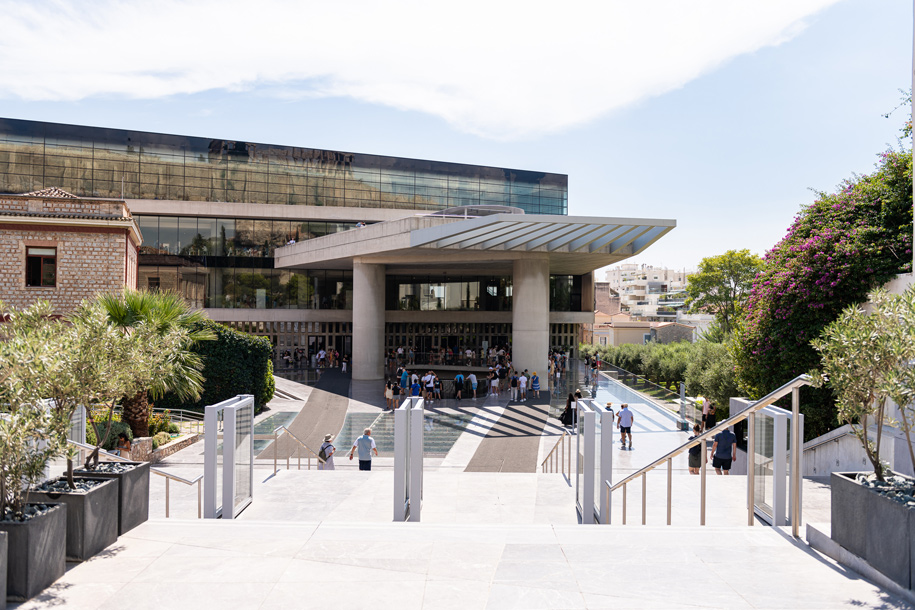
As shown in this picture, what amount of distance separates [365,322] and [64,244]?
1453 cm

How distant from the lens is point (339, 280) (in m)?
42.2

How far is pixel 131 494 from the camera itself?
5.66 meters

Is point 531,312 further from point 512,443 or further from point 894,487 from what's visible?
point 894,487

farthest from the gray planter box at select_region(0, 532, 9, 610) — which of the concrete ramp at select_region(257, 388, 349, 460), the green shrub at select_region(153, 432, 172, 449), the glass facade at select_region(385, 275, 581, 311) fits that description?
the glass facade at select_region(385, 275, 581, 311)

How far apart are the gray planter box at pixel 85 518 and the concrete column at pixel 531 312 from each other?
81.1 ft

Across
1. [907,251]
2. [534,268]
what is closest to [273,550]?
[907,251]

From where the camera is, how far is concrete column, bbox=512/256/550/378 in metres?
29.4

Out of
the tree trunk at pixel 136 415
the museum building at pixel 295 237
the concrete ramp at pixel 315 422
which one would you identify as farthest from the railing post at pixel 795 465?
the museum building at pixel 295 237

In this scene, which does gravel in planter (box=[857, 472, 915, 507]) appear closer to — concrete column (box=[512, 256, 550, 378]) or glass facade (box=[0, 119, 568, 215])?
concrete column (box=[512, 256, 550, 378])

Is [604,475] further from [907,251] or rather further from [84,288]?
[84,288]

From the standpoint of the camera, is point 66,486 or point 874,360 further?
point 66,486

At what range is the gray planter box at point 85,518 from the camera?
16.1 ft

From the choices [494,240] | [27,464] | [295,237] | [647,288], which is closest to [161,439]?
[27,464]

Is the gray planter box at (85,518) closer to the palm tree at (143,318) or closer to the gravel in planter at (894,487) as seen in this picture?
the gravel in planter at (894,487)
